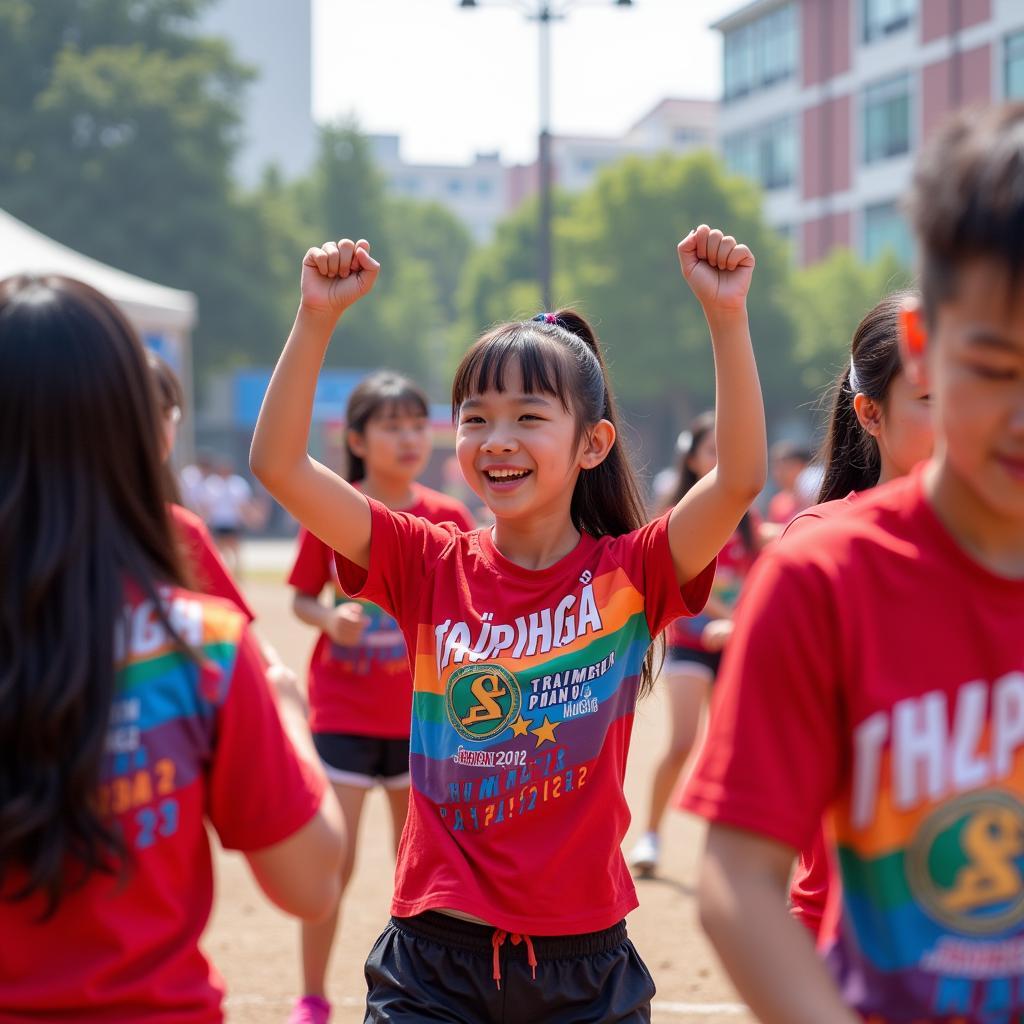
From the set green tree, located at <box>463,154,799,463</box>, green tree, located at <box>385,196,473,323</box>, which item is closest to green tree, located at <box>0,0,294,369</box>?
green tree, located at <box>463,154,799,463</box>

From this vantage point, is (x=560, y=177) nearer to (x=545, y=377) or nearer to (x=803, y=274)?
(x=803, y=274)

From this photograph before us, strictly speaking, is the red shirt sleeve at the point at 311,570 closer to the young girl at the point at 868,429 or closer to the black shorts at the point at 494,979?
the young girl at the point at 868,429

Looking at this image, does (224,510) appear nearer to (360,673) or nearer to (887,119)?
(360,673)

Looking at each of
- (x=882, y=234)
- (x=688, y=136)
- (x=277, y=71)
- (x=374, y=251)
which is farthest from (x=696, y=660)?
(x=688, y=136)

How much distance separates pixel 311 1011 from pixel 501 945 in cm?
199

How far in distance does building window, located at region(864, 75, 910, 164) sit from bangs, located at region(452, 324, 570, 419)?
43767mm

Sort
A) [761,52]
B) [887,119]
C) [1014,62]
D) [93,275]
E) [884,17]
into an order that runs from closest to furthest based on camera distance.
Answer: [93,275] < [1014,62] < [884,17] < [887,119] < [761,52]

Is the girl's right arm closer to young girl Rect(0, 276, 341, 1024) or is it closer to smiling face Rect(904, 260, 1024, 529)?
young girl Rect(0, 276, 341, 1024)

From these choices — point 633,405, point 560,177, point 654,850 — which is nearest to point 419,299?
point 633,405

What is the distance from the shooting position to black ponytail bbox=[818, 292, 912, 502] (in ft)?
10.3

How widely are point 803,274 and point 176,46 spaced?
72.7 ft

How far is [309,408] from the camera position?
9.41ft

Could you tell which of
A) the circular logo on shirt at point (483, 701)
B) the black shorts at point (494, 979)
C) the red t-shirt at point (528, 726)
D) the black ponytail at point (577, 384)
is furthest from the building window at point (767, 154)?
the black shorts at point (494, 979)

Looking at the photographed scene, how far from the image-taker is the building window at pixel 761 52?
4956 centimetres
